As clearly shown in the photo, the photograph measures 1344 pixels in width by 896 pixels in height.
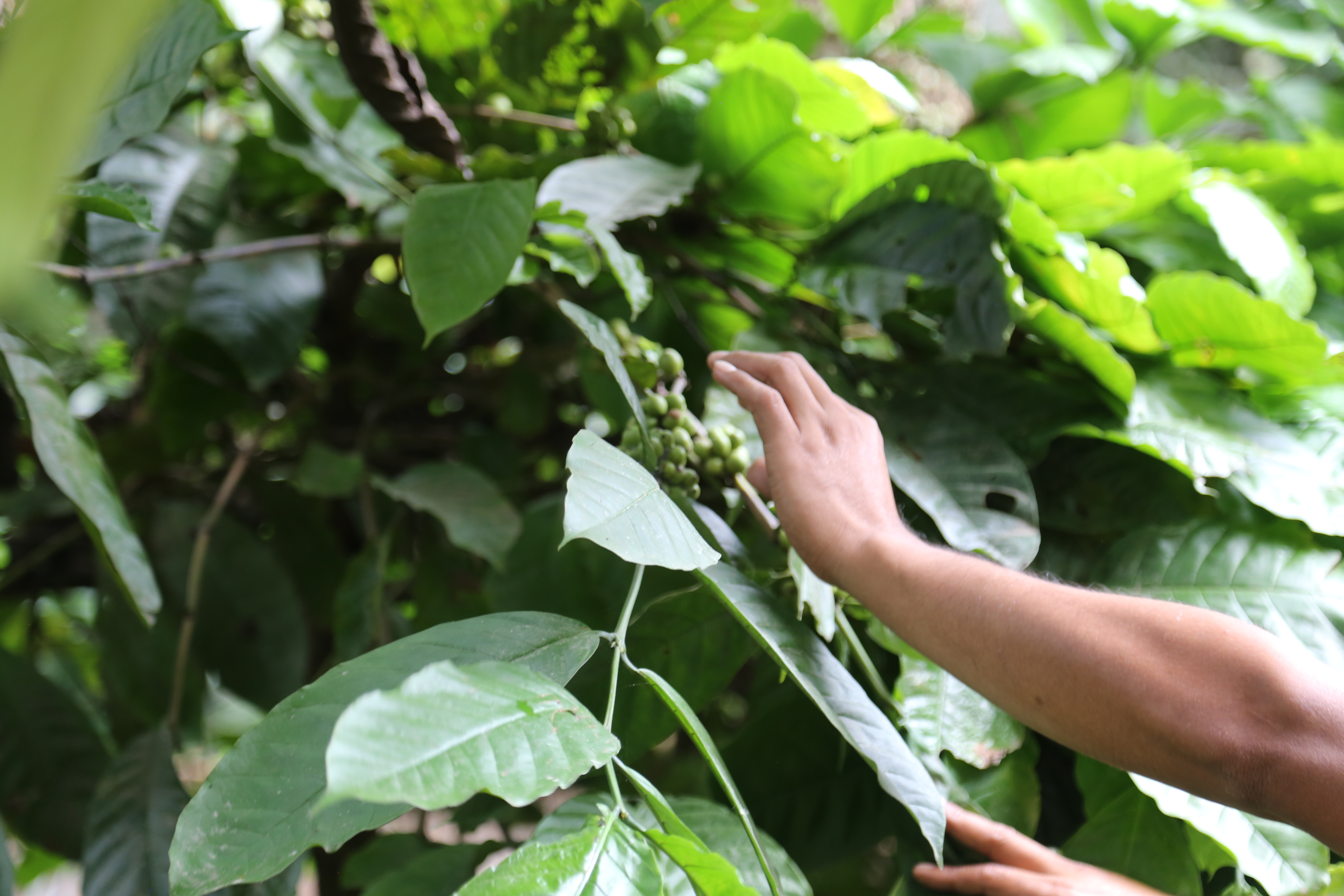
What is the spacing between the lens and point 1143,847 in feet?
1.71

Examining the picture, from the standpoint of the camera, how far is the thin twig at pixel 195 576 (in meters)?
0.66

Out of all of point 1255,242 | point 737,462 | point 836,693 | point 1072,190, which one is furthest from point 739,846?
point 1255,242

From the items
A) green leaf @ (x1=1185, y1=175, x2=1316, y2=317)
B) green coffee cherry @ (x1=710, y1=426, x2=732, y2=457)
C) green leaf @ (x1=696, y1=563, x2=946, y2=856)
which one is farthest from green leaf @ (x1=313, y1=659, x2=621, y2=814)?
green leaf @ (x1=1185, y1=175, x2=1316, y2=317)

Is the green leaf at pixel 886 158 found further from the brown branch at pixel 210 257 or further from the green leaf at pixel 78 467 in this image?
the green leaf at pixel 78 467

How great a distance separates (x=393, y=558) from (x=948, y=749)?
0.62 m

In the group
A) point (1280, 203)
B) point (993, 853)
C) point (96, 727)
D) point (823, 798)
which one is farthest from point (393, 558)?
point (1280, 203)

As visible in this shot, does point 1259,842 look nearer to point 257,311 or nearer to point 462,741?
point 462,741

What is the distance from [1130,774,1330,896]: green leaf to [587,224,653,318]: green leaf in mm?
426

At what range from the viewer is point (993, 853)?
53 cm

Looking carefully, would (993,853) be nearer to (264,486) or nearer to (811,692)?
(811,692)

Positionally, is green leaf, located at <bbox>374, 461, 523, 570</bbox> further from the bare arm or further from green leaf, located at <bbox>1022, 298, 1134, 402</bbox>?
green leaf, located at <bbox>1022, 298, 1134, 402</bbox>

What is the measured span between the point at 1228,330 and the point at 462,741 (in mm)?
660

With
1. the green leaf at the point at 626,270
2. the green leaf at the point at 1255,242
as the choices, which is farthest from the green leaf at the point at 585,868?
the green leaf at the point at 1255,242

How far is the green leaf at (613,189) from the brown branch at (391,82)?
87 mm
